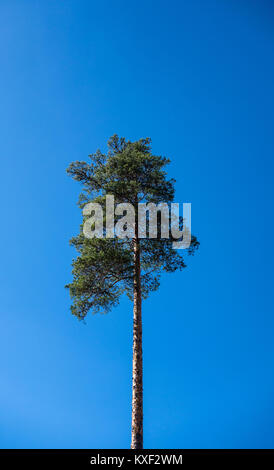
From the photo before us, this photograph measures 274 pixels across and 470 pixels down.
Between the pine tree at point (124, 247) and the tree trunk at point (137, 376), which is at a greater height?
the pine tree at point (124, 247)

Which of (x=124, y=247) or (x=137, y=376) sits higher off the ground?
(x=124, y=247)

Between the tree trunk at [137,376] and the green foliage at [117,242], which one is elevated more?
the green foliage at [117,242]

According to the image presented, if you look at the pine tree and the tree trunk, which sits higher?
the pine tree

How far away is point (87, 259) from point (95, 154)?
6079mm

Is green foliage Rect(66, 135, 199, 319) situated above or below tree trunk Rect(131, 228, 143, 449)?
above

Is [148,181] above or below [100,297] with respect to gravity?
above

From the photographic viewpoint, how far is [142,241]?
569 inches
